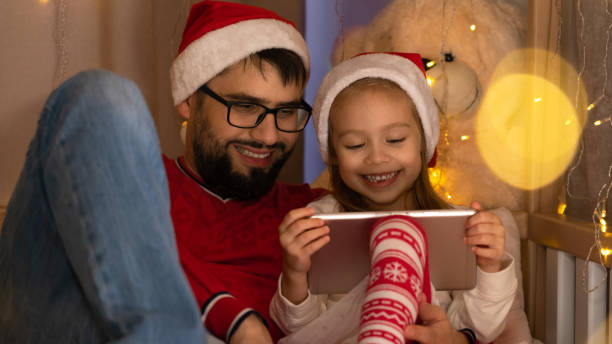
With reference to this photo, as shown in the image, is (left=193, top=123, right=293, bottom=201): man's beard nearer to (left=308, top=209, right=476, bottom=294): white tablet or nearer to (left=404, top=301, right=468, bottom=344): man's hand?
(left=308, top=209, right=476, bottom=294): white tablet

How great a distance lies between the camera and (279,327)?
45.7 inches

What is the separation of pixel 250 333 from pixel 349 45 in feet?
3.05

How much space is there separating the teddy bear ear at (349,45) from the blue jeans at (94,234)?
1041 mm

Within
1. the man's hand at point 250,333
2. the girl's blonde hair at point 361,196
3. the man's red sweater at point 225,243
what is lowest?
the man's hand at point 250,333

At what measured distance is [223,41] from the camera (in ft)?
4.16

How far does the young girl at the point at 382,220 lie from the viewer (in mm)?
791

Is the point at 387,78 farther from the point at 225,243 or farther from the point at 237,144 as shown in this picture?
the point at 225,243

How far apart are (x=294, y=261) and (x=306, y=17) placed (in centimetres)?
108

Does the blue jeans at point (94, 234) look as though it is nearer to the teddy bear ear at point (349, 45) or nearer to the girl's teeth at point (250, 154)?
the girl's teeth at point (250, 154)

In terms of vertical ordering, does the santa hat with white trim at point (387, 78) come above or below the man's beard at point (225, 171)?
above

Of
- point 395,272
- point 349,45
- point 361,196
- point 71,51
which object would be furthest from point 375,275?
point 71,51

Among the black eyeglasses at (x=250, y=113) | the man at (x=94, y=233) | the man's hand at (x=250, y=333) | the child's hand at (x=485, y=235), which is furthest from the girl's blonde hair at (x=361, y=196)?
the man at (x=94, y=233)

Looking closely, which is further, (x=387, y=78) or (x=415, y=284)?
(x=387, y=78)

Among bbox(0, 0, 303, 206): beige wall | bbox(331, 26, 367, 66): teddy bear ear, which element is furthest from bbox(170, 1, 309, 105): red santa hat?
bbox(0, 0, 303, 206): beige wall
